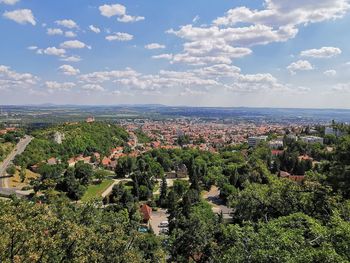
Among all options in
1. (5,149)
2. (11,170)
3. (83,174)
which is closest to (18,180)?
(11,170)

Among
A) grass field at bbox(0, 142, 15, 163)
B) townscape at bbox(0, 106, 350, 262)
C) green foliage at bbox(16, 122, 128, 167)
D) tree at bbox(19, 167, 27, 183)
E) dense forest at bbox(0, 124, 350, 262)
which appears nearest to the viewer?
dense forest at bbox(0, 124, 350, 262)

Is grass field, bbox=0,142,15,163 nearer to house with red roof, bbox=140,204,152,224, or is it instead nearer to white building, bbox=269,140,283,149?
house with red roof, bbox=140,204,152,224

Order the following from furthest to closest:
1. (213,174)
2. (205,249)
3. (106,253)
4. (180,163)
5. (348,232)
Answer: (180,163)
(213,174)
(205,249)
(106,253)
(348,232)

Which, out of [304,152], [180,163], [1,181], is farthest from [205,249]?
[304,152]

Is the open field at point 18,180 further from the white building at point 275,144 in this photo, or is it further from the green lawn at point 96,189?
the white building at point 275,144

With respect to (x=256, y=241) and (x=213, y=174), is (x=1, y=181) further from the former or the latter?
(x=256, y=241)

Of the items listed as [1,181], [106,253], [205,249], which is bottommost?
[1,181]

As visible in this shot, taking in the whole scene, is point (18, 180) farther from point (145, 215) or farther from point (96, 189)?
point (145, 215)

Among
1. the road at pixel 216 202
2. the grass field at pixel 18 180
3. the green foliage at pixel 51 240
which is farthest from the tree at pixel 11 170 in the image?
the green foliage at pixel 51 240

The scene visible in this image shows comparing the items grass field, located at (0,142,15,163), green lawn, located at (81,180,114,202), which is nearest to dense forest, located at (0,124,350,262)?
green lawn, located at (81,180,114,202)
